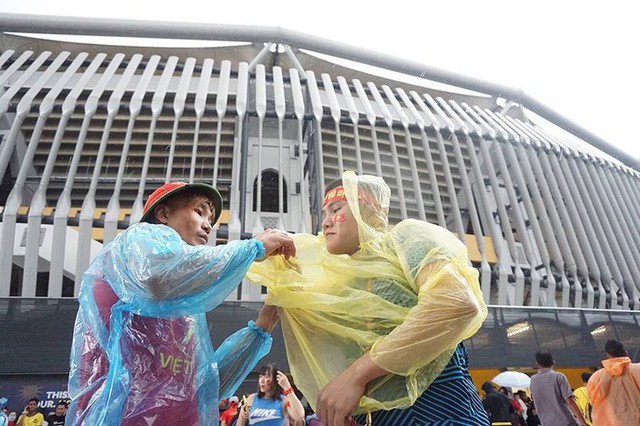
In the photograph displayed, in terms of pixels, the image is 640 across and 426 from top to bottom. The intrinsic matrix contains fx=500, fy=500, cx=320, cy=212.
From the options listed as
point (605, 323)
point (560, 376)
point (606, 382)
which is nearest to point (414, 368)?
point (606, 382)


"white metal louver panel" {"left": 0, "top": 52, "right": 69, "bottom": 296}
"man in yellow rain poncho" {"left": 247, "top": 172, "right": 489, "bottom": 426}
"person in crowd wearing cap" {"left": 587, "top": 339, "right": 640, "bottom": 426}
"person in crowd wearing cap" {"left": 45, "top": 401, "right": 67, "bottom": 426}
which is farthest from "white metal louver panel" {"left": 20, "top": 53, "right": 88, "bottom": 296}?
"person in crowd wearing cap" {"left": 587, "top": 339, "right": 640, "bottom": 426}

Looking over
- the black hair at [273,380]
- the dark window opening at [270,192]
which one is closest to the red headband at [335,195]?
the black hair at [273,380]

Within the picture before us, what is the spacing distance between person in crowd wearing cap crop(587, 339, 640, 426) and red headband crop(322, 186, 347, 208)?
3.19 meters

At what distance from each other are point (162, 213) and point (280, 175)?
28.5ft

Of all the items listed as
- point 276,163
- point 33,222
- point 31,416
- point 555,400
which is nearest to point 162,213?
point 555,400

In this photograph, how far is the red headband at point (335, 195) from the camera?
203 centimetres

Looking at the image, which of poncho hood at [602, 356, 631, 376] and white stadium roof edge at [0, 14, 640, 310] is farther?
white stadium roof edge at [0, 14, 640, 310]

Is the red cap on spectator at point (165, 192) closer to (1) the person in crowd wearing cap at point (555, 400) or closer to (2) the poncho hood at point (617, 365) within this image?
(2) the poncho hood at point (617, 365)

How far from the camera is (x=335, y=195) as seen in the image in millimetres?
2061

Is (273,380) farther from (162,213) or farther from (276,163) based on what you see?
(276,163)

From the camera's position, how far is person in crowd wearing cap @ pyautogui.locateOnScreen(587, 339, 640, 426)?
12.9 feet

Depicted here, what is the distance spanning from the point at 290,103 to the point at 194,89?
8.13 feet

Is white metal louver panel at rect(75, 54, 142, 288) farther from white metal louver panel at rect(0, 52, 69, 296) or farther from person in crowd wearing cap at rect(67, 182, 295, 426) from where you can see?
person in crowd wearing cap at rect(67, 182, 295, 426)

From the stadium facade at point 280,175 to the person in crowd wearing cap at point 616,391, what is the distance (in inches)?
194
